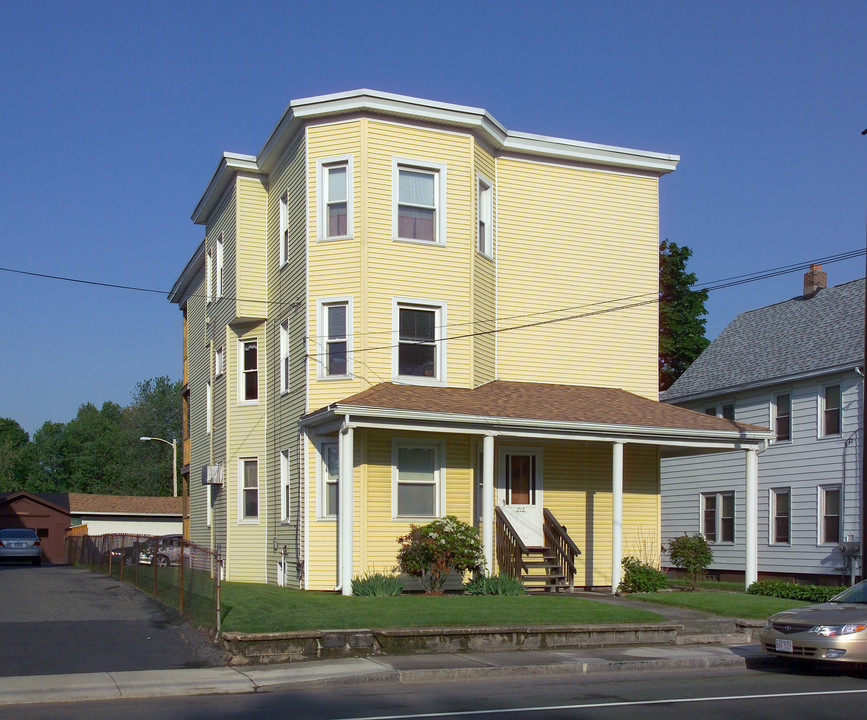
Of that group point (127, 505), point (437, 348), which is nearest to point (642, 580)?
point (437, 348)

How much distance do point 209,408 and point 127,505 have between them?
38201 mm

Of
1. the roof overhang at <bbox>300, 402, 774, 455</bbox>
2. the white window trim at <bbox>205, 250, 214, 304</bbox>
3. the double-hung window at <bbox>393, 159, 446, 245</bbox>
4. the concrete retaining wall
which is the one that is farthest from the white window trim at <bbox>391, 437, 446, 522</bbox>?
the white window trim at <bbox>205, 250, 214, 304</bbox>

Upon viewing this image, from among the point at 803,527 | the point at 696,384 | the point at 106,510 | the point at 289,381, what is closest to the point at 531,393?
the point at 289,381

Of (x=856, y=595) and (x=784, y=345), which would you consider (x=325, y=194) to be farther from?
(x=784, y=345)

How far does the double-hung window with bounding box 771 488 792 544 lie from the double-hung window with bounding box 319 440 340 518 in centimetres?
1493

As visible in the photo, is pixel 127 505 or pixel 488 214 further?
pixel 127 505

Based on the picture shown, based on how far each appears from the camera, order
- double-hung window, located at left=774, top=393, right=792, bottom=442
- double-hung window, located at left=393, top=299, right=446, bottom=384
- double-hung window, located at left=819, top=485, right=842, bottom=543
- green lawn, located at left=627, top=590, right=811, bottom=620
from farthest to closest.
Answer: double-hung window, located at left=774, top=393, right=792, bottom=442
double-hung window, located at left=819, top=485, right=842, bottom=543
double-hung window, located at left=393, top=299, right=446, bottom=384
green lawn, located at left=627, top=590, right=811, bottom=620

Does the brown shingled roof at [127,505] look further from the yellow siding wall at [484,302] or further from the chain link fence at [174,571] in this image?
the yellow siding wall at [484,302]

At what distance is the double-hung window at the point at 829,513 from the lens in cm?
2769

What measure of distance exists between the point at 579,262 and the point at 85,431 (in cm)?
8285

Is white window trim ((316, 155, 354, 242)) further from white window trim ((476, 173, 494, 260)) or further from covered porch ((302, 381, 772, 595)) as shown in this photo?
covered porch ((302, 381, 772, 595))

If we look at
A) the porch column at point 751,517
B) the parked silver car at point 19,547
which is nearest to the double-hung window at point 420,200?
the porch column at point 751,517

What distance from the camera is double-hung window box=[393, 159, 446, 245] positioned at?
21.8m

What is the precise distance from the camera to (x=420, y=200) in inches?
869
